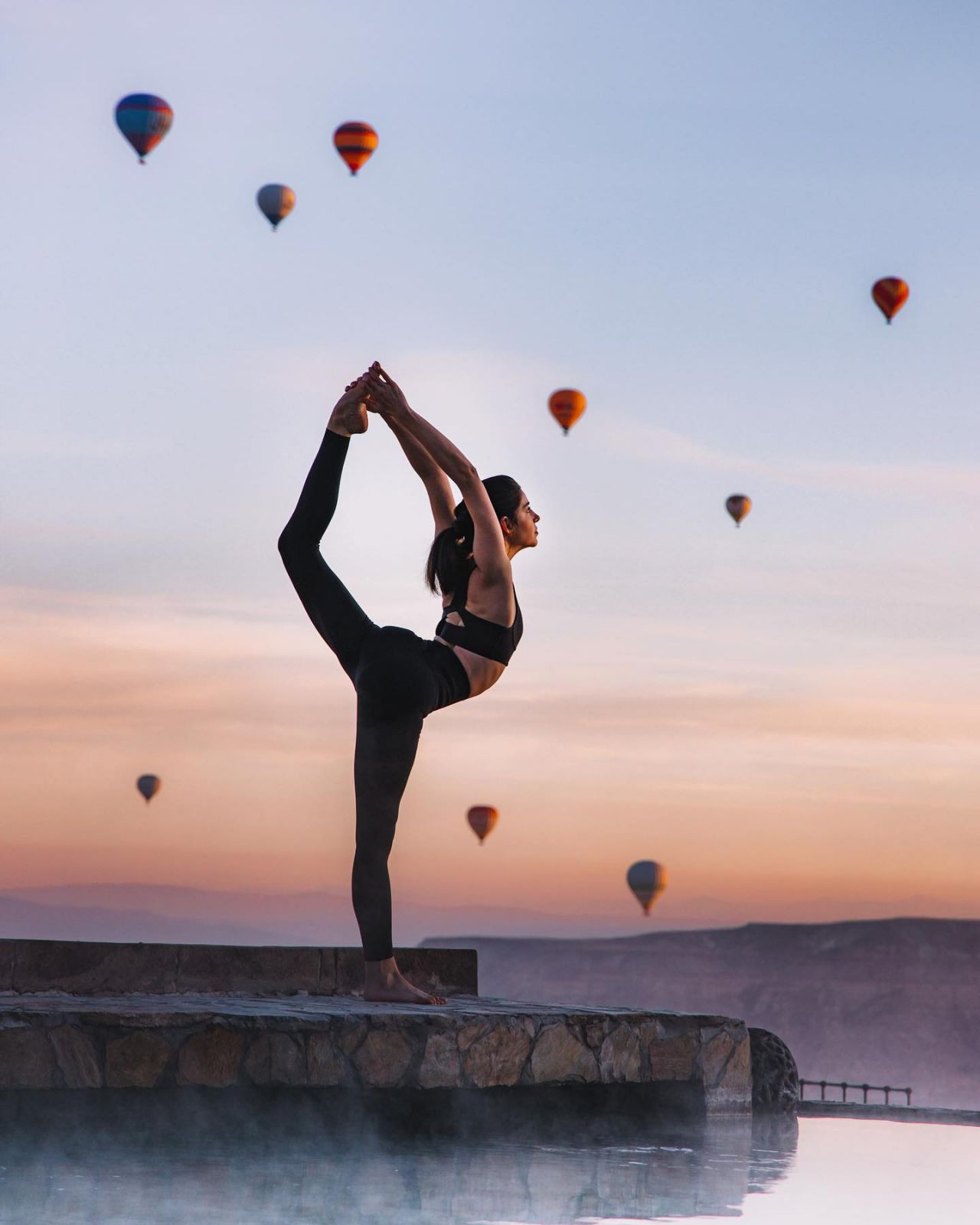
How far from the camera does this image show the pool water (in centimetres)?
388

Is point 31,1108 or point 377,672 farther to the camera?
point 377,672

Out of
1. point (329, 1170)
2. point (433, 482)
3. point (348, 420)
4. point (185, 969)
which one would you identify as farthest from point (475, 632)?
point (185, 969)

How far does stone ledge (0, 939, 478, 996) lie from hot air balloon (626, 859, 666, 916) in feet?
92.4

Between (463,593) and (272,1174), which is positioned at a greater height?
(463,593)

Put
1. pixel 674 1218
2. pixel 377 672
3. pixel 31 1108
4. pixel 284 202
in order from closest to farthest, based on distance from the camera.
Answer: pixel 674 1218 → pixel 31 1108 → pixel 377 672 → pixel 284 202

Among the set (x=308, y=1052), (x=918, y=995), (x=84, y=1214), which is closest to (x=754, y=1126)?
(x=308, y=1052)

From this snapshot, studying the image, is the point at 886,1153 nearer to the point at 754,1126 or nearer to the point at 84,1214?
the point at 754,1126

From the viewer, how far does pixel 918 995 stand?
54844 mm

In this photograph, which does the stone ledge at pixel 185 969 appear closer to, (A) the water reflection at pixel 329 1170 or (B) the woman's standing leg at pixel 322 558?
(A) the water reflection at pixel 329 1170

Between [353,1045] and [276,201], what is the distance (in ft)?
87.5

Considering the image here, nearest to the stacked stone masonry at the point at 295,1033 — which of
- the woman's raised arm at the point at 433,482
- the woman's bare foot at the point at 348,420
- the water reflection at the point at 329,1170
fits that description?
the water reflection at the point at 329,1170

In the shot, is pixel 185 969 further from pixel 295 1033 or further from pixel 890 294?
pixel 890 294

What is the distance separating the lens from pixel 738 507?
1287 inches

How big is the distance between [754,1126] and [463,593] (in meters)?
2.45
